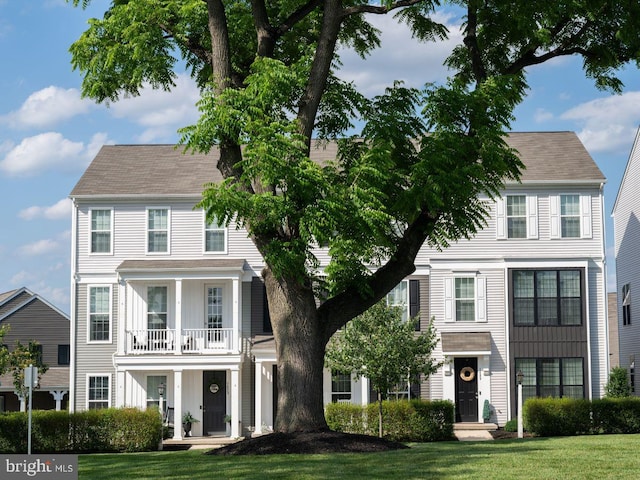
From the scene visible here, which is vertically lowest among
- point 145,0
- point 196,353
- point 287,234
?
point 196,353

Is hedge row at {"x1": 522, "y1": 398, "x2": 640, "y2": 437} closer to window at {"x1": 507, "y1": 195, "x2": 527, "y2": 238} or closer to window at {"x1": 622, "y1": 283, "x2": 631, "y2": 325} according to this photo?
window at {"x1": 507, "y1": 195, "x2": 527, "y2": 238}

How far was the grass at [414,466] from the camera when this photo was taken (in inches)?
517

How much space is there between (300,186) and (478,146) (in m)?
3.56

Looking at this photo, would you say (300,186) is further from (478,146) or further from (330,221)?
(478,146)

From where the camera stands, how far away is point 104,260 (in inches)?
1401

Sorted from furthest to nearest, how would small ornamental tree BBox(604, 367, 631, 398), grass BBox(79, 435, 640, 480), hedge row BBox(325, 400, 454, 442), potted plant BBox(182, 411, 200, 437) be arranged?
1. potted plant BBox(182, 411, 200, 437)
2. small ornamental tree BBox(604, 367, 631, 398)
3. hedge row BBox(325, 400, 454, 442)
4. grass BBox(79, 435, 640, 480)

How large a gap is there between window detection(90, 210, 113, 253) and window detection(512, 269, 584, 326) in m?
14.9

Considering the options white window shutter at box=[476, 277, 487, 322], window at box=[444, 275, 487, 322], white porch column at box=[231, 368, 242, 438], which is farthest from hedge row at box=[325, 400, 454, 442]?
white window shutter at box=[476, 277, 487, 322]

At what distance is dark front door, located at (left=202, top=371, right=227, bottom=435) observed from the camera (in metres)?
34.9

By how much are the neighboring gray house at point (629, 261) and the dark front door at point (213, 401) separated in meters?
15.8

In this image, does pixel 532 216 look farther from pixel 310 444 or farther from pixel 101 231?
pixel 310 444

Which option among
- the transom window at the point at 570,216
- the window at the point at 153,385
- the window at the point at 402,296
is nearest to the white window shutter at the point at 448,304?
the window at the point at 402,296

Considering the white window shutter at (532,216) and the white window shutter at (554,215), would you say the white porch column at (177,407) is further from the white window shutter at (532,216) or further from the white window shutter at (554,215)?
the white window shutter at (554,215)

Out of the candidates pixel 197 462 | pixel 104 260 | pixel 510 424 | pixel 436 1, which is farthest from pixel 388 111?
pixel 104 260
